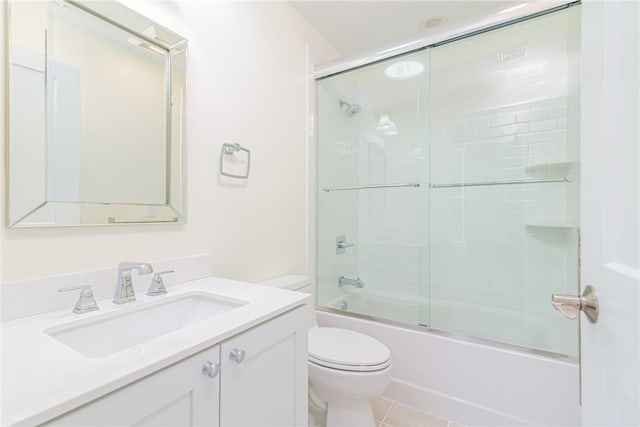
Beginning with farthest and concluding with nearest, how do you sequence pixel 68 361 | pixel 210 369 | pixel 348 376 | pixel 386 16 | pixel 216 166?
pixel 386 16
pixel 216 166
pixel 348 376
pixel 210 369
pixel 68 361

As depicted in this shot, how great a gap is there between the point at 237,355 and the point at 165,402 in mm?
181

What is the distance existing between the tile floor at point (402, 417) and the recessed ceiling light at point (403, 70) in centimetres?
207

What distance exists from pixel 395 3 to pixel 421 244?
1.58 meters

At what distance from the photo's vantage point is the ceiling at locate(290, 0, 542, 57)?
184 centimetres

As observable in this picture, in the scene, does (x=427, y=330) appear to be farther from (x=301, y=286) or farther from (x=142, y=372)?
(x=142, y=372)

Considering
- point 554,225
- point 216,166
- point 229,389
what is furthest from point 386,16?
point 229,389

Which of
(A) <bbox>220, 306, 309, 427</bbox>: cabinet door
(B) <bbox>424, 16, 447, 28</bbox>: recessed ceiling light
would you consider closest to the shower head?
(B) <bbox>424, 16, 447, 28</bbox>: recessed ceiling light

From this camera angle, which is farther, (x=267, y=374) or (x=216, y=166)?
(x=216, y=166)

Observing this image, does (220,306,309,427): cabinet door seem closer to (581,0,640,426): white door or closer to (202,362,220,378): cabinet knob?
(202,362,220,378): cabinet knob

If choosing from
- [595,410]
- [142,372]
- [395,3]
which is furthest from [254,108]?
[595,410]

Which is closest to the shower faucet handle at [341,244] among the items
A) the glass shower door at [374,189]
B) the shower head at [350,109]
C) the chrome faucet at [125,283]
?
the glass shower door at [374,189]

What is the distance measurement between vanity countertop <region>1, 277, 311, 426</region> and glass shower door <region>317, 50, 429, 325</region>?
4.44ft

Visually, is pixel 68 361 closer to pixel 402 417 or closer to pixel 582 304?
pixel 582 304

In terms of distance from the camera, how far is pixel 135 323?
0.92 m
